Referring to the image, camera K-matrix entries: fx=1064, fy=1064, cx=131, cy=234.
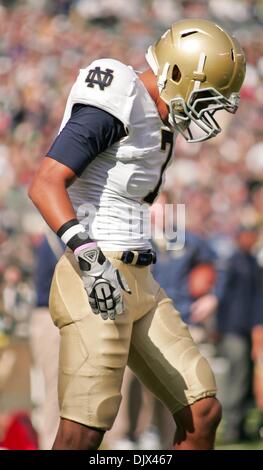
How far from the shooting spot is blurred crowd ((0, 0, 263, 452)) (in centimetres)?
843

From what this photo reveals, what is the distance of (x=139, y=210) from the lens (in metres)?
4.13

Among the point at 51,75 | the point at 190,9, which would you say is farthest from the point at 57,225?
the point at 190,9

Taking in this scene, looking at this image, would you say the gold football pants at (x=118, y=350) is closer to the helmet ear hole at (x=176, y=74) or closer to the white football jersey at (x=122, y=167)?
the white football jersey at (x=122, y=167)

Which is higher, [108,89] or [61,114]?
[108,89]

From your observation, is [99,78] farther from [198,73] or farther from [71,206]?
[71,206]

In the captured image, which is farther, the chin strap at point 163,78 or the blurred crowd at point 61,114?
the blurred crowd at point 61,114

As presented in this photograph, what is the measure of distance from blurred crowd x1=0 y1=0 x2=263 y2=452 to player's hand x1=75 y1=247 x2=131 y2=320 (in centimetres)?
335

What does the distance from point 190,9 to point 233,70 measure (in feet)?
28.9

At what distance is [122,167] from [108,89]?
318 millimetres

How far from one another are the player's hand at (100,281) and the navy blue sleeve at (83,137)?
0.31 metres

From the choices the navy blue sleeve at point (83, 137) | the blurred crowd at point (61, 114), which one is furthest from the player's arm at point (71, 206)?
the blurred crowd at point (61, 114)

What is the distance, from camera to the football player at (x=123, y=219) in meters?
3.74

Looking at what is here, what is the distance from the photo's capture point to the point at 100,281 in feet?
12.0

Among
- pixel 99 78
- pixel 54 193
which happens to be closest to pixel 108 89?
pixel 99 78
